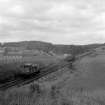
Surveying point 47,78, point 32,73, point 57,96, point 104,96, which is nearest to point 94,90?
point 104,96

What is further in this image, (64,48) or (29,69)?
(64,48)

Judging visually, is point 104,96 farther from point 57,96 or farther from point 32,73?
point 32,73

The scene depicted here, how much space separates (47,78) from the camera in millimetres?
13164

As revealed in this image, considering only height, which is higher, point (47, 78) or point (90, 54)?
point (90, 54)

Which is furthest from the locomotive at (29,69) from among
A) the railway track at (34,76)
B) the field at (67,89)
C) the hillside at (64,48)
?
the hillside at (64,48)

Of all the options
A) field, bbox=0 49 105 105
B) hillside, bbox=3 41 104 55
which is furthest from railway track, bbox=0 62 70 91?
hillside, bbox=3 41 104 55

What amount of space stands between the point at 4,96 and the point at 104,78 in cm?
587

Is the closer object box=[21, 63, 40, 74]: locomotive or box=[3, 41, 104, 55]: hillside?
box=[21, 63, 40, 74]: locomotive

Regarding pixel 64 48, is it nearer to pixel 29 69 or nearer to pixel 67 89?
pixel 29 69

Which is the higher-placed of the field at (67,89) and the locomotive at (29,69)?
the locomotive at (29,69)

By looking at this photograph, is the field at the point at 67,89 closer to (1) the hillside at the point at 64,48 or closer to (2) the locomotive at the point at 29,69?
(2) the locomotive at the point at 29,69

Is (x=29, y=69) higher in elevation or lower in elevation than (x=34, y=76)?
higher

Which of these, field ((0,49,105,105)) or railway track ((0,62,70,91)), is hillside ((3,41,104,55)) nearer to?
railway track ((0,62,70,91))


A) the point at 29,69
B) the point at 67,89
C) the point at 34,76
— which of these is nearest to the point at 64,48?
the point at 29,69
